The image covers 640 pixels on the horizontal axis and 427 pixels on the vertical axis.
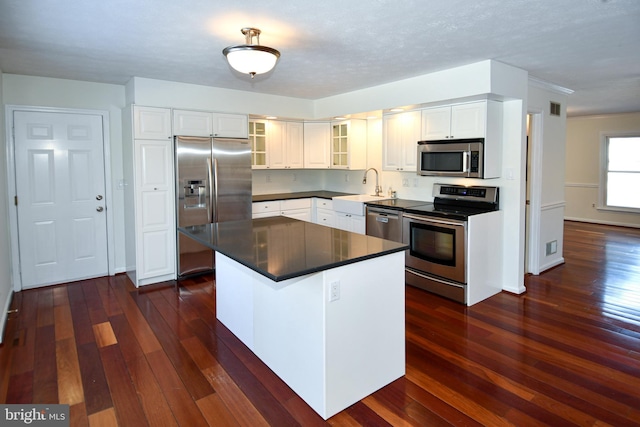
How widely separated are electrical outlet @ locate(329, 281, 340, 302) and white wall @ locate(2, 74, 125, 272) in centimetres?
378

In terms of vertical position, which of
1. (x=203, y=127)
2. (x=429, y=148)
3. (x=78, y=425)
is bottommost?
(x=78, y=425)

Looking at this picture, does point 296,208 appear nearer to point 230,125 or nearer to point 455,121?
point 230,125

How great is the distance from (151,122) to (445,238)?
3.42m

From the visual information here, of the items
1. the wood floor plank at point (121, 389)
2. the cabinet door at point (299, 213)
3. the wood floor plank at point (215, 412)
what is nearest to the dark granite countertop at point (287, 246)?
the wood floor plank at point (215, 412)

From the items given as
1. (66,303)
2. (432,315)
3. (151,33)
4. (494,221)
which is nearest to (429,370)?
(432,315)

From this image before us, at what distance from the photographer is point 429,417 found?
7.27 feet

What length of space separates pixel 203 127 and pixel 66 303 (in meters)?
2.39

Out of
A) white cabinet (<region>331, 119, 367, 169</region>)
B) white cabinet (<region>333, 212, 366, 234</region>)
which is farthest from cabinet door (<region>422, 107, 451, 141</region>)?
white cabinet (<region>331, 119, 367, 169</region>)

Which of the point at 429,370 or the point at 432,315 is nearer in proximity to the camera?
the point at 429,370

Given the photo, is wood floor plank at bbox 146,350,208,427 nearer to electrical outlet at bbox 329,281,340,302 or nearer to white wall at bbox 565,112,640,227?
electrical outlet at bbox 329,281,340,302

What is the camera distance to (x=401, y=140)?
4.84m

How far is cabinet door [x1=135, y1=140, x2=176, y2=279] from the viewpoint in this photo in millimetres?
4426

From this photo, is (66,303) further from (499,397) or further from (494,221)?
(494,221)

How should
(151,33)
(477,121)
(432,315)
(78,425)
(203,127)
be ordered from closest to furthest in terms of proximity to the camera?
(78,425), (151,33), (432,315), (477,121), (203,127)
